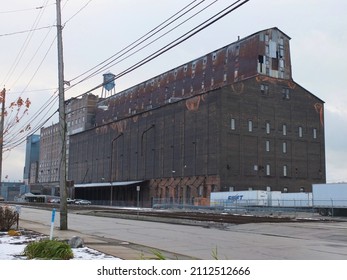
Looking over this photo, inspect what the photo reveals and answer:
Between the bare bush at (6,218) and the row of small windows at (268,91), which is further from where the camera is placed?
the row of small windows at (268,91)

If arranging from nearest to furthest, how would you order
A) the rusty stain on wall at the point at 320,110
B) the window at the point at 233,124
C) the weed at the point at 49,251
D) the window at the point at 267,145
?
the weed at the point at 49,251, the window at the point at 233,124, the window at the point at 267,145, the rusty stain on wall at the point at 320,110

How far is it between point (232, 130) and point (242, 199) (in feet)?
57.5

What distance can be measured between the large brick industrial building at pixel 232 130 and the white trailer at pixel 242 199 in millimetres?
5874

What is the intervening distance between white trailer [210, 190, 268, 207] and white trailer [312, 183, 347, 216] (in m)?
10.4

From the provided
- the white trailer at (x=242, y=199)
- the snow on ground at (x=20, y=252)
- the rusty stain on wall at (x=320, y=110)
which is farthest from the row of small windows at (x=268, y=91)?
the snow on ground at (x=20, y=252)

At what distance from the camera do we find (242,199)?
62969 millimetres

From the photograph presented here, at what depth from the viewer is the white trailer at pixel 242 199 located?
60.8m

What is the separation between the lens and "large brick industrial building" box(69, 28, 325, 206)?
253 ft

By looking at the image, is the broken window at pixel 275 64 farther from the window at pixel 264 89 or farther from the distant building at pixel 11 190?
the distant building at pixel 11 190

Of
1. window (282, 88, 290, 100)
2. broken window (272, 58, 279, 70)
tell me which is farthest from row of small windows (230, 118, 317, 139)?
broken window (272, 58, 279, 70)

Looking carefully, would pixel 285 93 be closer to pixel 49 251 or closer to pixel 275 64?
pixel 275 64

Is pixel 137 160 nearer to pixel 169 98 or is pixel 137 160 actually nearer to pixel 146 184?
pixel 146 184

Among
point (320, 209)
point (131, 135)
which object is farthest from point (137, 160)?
point (320, 209)

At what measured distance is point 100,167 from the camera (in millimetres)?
115750
